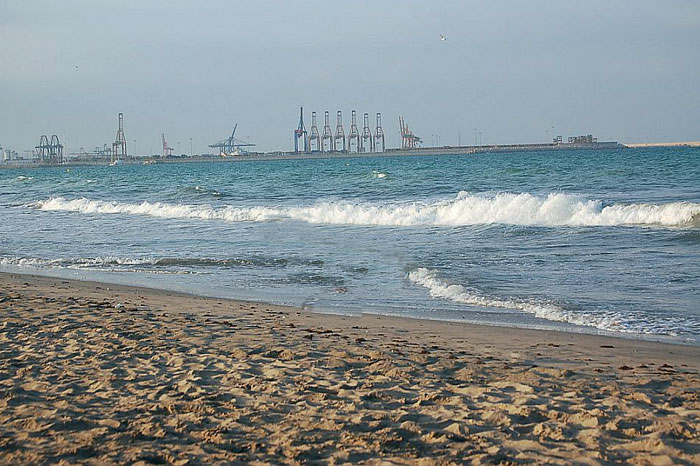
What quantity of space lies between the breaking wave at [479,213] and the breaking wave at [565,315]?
938 centimetres

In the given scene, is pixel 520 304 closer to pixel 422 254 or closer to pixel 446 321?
pixel 446 321

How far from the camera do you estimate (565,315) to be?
7887 millimetres

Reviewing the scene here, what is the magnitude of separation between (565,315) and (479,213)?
1287cm

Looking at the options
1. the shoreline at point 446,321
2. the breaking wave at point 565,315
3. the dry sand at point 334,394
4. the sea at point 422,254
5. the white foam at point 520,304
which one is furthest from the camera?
the sea at point 422,254

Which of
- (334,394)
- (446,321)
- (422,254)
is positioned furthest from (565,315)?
(422,254)

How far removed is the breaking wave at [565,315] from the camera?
23.7ft

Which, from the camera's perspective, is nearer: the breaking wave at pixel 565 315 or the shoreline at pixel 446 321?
the shoreline at pixel 446 321

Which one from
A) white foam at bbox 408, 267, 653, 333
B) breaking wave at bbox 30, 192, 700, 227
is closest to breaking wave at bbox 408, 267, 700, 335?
white foam at bbox 408, 267, 653, 333

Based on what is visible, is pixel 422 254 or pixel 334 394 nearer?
pixel 334 394

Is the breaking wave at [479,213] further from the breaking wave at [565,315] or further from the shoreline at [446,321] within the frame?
the shoreline at [446,321]

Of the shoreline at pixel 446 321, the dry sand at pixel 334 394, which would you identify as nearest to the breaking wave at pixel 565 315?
the shoreline at pixel 446 321

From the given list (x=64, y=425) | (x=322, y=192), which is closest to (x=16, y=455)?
(x=64, y=425)

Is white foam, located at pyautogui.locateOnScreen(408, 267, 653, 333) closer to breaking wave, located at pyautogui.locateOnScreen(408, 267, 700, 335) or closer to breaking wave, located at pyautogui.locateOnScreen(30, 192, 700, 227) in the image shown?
breaking wave, located at pyautogui.locateOnScreen(408, 267, 700, 335)

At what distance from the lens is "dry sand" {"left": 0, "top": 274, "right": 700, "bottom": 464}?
3.80 metres
